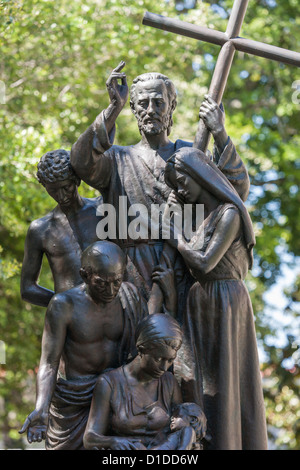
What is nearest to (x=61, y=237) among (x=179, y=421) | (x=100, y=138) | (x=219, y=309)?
(x=100, y=138)

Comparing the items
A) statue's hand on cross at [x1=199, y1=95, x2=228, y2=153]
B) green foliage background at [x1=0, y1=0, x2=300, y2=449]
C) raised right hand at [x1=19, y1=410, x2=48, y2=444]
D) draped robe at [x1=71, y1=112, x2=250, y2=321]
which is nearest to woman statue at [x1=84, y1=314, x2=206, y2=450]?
raised right hand at [x1=19, y1=410, x2=48, y2=444]

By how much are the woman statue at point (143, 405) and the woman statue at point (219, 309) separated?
0.96 feet

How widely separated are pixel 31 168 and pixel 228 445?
21.8ft

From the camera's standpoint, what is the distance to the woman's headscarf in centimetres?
585

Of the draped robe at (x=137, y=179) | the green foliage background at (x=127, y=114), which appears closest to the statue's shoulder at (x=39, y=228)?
the draped robe at (x=137, y=179)

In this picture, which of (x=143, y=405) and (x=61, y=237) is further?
(x=61, y=237)

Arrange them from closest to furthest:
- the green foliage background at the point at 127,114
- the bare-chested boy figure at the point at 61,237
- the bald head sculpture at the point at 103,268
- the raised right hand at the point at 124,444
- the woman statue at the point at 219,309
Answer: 1. the raised right hand at the point at 124,444
2. the bald head sculpture at the point at 103,268
3. the woman statue at the point at 219,309
4. the bare-chested boy figure at the point at 61,237
5. the green foliage background at the point at 127,114

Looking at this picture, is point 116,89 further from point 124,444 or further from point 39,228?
point 124,444

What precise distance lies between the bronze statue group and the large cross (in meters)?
0.17

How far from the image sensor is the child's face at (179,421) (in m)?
5.39

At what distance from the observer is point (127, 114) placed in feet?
48.3

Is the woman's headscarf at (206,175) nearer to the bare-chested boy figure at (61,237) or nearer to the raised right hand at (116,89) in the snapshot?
the raised right hand at (116,89)

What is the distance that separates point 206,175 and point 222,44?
1.08 metres

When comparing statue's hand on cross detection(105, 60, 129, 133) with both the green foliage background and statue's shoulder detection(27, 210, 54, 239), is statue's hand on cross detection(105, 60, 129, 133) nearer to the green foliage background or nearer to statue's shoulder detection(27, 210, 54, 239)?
statue's shoulder detection(27, 210, 54, 239)
